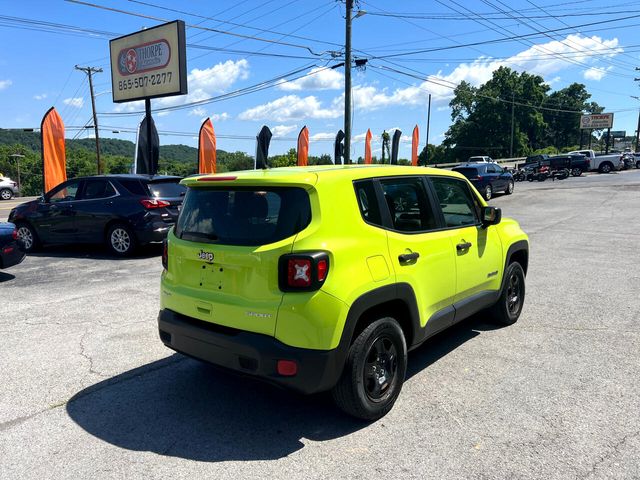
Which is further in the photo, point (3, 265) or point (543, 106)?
point (543, 106)

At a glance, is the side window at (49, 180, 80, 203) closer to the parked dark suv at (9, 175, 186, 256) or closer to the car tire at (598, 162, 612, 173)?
the parked dark suv at (9, 175, 186, 256)

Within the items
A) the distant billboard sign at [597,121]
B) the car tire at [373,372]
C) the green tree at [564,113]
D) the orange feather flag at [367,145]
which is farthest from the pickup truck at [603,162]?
the green tree at [564,113]

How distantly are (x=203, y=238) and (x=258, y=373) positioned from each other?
1018 millimetres

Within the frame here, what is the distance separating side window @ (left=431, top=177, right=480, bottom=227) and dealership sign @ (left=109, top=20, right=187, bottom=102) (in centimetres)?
1726

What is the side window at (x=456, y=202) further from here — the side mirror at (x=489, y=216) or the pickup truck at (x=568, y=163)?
the pickup truck at (x=568, y=163)

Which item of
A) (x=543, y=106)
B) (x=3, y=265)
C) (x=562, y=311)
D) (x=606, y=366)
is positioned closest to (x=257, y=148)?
(x=3, y=265)

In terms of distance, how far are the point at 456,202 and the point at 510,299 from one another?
151 centimetres

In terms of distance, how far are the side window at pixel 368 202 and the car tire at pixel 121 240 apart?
6.95 m

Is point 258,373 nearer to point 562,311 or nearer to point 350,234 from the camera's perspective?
point 350,234

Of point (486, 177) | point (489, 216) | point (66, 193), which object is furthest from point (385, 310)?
point (486, 177)

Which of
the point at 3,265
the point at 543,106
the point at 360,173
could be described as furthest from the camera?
the point at 543,106

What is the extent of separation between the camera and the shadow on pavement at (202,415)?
119 inches

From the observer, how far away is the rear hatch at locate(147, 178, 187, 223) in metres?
9.34

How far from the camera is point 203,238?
133 inches
